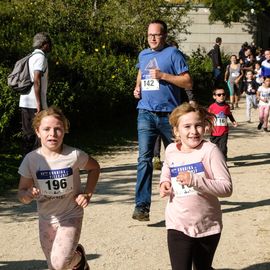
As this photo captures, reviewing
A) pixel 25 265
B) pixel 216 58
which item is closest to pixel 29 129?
pixel 25 265

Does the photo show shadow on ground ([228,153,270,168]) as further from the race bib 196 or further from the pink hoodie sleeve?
the pink hoodie sleeve

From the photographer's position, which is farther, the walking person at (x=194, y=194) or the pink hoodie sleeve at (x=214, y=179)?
the walking person at (x=194, y=194)

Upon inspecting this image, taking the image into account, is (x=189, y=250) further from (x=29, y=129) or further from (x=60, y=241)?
(x=29, y=129)


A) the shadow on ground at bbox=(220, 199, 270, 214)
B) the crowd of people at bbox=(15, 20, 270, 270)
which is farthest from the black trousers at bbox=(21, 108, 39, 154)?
the crowd of people at bbox=(15, 20, 270, 270)

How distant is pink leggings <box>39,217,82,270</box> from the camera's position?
4219 millimetres

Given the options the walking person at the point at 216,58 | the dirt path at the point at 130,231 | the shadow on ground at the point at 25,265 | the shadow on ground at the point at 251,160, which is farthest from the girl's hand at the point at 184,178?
the walking person at the point at 216,58

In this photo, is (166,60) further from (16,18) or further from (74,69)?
(16,18)

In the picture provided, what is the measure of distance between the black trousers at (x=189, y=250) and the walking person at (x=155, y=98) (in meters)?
2.32

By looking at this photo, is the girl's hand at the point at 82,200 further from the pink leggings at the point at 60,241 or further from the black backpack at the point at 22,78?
the black backpack at the point at 22,78

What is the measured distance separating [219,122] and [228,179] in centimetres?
589

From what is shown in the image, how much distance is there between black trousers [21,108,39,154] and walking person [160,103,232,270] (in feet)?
14.7

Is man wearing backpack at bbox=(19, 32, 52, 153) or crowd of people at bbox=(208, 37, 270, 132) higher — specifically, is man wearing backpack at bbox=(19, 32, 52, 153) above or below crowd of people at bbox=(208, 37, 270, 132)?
above

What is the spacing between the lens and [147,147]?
6.33m

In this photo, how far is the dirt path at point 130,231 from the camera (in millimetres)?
5180
